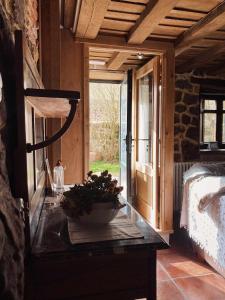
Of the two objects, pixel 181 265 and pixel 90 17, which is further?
pixel 181 265

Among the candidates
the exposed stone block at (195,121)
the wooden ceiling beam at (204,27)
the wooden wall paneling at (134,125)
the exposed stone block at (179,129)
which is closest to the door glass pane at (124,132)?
the wooden wall paneling at (134,125)

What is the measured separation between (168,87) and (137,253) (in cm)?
224

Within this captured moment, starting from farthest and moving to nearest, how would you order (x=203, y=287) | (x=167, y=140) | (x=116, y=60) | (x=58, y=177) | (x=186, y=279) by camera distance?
(x=116, y=60) < (x=167, y=140) < (x=186, y=279) < (x=203, y=287) < (x=58, y=177)

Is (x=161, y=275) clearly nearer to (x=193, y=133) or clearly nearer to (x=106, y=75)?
(x=193, y=133)

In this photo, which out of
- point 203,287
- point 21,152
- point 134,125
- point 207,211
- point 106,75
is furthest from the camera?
point 106,75

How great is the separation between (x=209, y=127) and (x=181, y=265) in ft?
7.87

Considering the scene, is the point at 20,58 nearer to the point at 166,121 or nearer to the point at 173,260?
the point at 166,121

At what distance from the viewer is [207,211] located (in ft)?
8.09

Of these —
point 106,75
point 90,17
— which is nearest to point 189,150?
point 106,75

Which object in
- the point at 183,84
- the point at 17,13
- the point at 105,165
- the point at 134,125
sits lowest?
the point at 105,165

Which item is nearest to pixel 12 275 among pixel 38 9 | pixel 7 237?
pixel 7 237

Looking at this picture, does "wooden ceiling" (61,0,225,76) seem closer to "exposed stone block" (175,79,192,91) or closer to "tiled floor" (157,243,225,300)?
"exposed stone block" (175,79,192,91)

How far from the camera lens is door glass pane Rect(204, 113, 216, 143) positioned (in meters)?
4.23

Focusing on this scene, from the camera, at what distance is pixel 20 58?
0.74m
